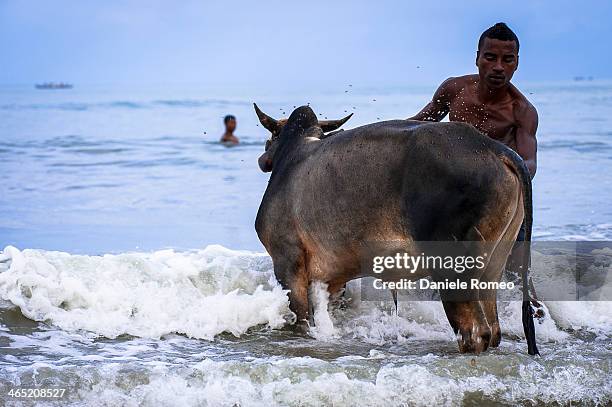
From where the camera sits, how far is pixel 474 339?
17.5 feet

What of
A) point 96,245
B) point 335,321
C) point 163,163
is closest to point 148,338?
point 335,321

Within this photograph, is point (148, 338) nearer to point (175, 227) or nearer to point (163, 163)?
point (175, 227)

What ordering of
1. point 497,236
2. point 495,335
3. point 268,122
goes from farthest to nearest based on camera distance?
point 268,122 → point 495,335 → point 497,236

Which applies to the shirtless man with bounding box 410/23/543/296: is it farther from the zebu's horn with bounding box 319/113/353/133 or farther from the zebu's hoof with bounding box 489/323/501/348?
the zebu's hoof with bounding box 489/323/501/348

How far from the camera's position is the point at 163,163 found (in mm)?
17906

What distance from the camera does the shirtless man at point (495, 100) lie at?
6.17 meters

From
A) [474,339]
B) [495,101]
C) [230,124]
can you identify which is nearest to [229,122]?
[230,124]

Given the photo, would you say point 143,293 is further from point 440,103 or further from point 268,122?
point 440,103

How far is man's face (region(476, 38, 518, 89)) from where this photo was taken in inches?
242

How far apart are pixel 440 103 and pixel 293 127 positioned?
3.17 feet

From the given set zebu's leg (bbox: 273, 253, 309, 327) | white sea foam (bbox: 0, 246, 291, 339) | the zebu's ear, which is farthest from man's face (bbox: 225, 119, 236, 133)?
zebu's leg (bbox: 273, 253, 309, 327)

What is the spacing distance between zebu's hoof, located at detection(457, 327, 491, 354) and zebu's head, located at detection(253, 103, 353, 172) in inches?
73.3

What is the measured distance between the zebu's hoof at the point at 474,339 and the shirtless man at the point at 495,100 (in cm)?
A: 121

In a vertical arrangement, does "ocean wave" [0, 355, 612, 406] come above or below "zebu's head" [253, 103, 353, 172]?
below
